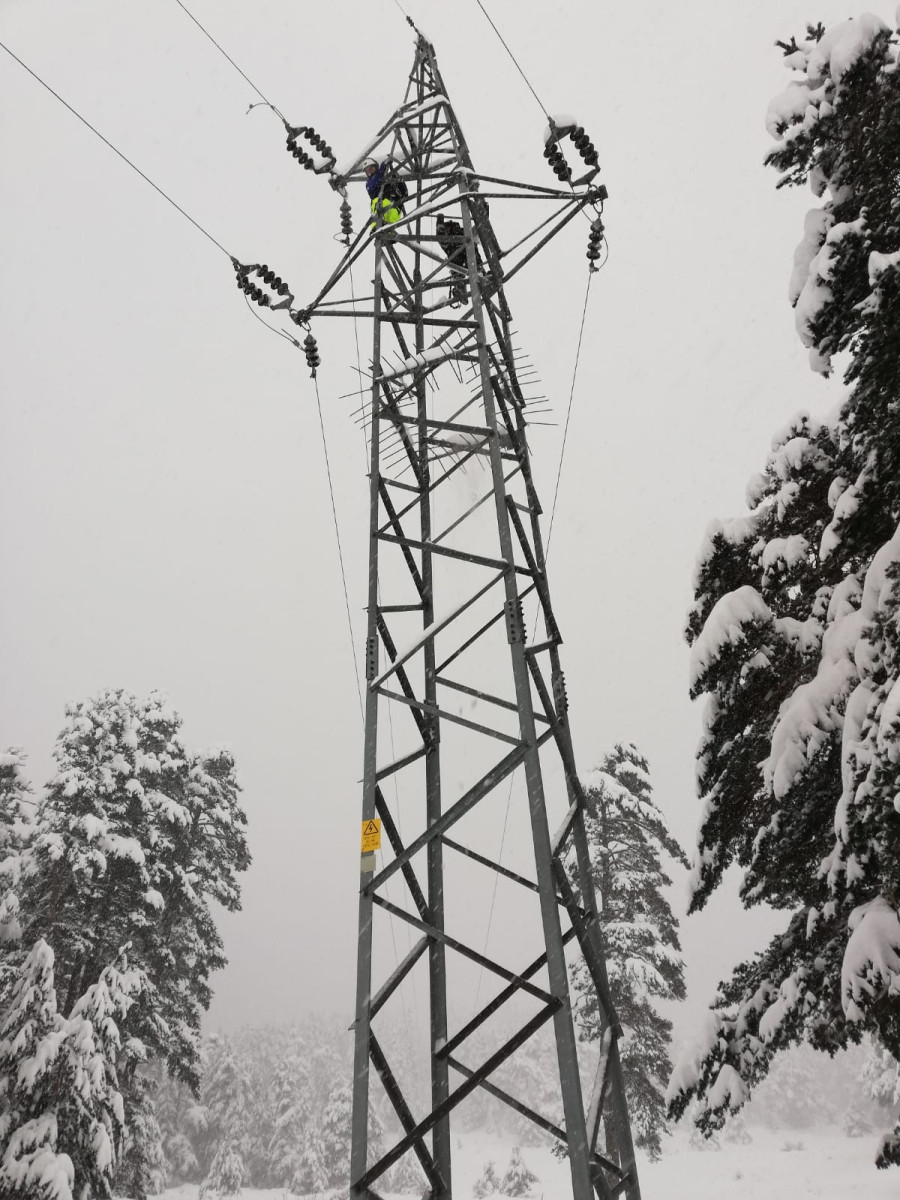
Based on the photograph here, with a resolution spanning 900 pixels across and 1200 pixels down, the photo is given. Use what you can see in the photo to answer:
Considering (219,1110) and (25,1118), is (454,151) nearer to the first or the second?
(25,1118)

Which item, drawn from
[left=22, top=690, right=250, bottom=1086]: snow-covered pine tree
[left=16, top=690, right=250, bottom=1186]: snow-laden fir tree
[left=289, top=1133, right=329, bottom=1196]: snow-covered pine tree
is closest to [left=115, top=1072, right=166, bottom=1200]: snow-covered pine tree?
[left=16, top=690, right=250, bottom=1186]: snow-laden fir tree

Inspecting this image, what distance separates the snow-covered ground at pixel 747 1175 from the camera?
1761 cm

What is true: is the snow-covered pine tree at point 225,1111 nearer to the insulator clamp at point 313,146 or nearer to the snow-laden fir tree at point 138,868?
the snow-laden fir tree at point 138,868

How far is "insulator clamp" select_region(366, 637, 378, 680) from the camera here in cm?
592

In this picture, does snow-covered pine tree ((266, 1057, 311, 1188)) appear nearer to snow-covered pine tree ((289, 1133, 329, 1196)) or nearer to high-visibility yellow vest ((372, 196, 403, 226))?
snow-covered pine tree ((289, 1133, 329, 1196))

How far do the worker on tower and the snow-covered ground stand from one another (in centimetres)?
2064

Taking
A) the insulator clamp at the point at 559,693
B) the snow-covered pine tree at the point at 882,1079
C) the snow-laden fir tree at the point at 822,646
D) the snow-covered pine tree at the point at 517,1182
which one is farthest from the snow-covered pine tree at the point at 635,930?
the snow-covered pine tree at the point at 882,1079

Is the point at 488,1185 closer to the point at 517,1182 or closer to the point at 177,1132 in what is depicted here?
the point at 517,1182

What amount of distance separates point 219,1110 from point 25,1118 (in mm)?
39595

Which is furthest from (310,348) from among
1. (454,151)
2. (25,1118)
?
(25,1118)

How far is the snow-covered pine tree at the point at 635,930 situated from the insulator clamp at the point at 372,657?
11376mm

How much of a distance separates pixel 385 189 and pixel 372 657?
6.24 meters

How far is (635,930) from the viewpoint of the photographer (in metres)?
16.3

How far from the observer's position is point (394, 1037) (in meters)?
140
